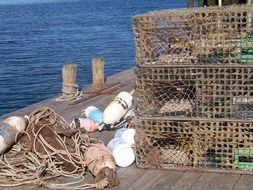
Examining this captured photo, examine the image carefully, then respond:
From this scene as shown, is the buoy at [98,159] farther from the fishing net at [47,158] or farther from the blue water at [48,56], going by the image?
the blue water at [48,56]

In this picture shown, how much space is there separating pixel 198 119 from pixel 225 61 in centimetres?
71

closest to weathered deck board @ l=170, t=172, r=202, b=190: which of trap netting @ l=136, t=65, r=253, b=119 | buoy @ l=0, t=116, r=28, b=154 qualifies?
trap netting @ l=136, t=65, r=253, b=119

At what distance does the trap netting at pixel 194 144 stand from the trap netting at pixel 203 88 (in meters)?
A: 0.12

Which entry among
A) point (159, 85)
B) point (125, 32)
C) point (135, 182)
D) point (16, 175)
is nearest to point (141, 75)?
point (159, 85)

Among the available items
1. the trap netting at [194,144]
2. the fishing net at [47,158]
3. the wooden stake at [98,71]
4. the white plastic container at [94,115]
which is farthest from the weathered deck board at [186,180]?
the wooden stake at [98,71]

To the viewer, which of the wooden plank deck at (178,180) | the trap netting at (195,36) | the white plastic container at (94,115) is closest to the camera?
the wooden plank deck at (178,180)

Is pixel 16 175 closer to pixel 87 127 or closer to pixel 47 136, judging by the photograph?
pixel 47 136

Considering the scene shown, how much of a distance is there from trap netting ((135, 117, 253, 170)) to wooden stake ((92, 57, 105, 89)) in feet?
18.9

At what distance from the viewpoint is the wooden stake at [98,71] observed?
12734mm

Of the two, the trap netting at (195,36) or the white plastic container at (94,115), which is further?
the white plastic container at (94,115)

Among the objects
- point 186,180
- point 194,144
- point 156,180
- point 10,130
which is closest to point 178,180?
point 186,180

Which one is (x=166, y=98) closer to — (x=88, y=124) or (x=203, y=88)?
(x=203, y=88)

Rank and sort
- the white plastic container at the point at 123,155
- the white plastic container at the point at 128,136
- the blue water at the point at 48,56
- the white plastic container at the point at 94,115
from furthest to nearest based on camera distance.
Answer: the blue water at the point at 48,56, the white plastic container at the point at 94,115, the white plastic container at the point at 128,136, the white plastic container at the point at 123,155

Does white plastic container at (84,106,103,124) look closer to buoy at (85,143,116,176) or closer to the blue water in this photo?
buoy at (85,143,116,176)
